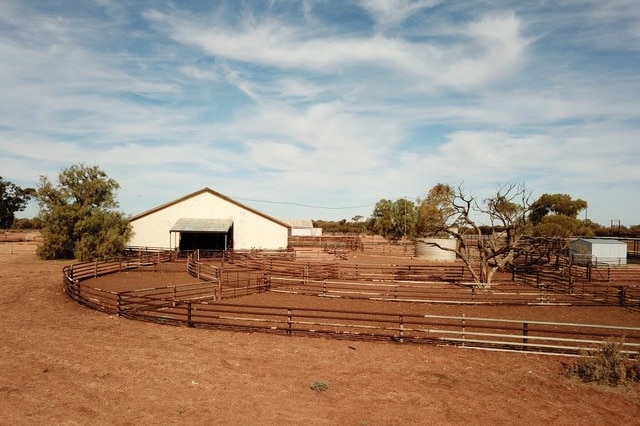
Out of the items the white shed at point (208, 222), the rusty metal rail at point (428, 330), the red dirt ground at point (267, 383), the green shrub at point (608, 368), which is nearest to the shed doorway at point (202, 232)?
the white shed at point (208, 222)

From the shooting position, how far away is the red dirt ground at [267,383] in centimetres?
830

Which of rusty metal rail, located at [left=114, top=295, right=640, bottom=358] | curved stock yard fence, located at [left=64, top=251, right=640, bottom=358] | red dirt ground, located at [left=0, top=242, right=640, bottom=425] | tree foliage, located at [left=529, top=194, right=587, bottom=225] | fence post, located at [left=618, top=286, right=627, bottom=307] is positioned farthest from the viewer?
tree foliage, located at [left=529, top=194, right=587, bottom=225]

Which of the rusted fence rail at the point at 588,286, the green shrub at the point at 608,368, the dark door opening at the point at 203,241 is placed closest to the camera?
the green shrub at the point at 608,368

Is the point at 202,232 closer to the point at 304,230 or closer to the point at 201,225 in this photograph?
the point at 201,225

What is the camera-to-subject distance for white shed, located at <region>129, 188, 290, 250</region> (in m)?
45.4

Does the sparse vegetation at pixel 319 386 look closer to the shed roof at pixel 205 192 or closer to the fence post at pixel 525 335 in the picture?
the fence post at pixel 525 335

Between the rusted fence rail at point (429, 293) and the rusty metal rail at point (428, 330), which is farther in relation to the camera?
the rusted fence rail at point (429, 293)

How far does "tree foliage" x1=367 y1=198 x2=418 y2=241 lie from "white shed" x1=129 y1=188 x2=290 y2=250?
39.8 metres

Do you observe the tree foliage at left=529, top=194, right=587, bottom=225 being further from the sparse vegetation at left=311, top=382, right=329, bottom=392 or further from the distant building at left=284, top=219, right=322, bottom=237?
the sparse vegetation at left=311, top=382, right=329, bottom=392

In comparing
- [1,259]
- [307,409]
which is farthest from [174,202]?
[307,409]

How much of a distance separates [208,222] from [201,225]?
1.23 m

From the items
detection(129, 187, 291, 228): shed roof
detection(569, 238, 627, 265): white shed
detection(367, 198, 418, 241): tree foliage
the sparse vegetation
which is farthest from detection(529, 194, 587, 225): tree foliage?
the sparse vegetation

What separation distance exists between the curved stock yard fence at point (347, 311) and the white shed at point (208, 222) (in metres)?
7.57

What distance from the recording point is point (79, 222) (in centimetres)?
3925
